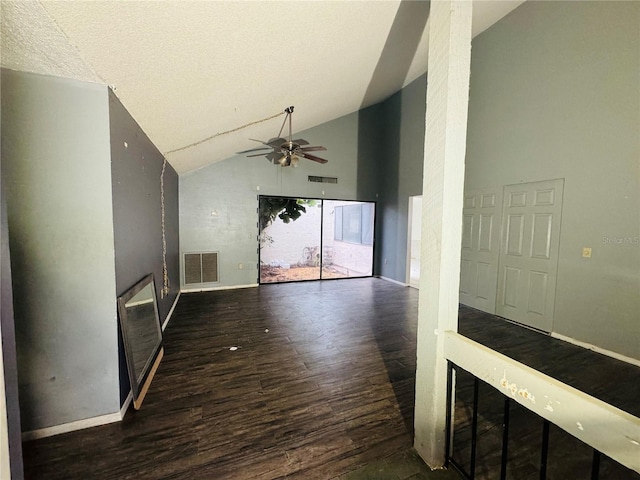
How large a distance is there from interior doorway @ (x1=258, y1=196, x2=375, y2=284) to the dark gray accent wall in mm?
5008

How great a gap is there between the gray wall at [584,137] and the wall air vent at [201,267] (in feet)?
17.1

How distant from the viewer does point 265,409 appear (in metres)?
1.91

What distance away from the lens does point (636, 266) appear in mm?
2559

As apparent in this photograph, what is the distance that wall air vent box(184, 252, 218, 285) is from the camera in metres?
5.09

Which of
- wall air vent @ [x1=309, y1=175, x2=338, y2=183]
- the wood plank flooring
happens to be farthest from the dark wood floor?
wall air vent @ [x1=309, y1=175, x2=338, y2=183]

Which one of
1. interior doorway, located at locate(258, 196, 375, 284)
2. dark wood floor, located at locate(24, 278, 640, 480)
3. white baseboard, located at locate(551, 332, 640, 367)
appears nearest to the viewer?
dark wood floor, located at locate(24, 278, 640, 480)

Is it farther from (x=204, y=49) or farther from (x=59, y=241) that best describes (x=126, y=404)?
(x=204, y=49)

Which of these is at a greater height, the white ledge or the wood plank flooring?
the white ledge

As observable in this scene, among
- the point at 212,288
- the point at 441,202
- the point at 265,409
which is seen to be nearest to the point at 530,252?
the point at 441,202

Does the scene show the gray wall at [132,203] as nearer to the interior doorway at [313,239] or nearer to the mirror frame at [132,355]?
the mirror frame at [132,355]

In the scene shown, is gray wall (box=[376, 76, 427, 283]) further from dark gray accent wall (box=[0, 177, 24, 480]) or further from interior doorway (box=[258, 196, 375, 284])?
dark gray accent wall (box=[0, 177, 24, 480])

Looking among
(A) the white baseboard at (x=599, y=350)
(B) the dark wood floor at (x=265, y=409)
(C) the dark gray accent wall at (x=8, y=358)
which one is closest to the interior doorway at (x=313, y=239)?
(B) the dark wood floor at (x=265, y=409)

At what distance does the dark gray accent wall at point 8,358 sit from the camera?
699mm

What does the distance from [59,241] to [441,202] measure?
2.20m
